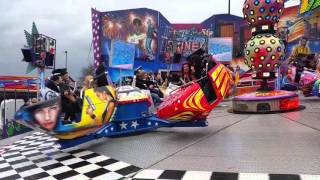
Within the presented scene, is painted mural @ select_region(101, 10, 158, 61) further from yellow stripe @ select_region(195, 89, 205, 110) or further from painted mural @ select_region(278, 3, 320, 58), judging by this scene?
yellow stripe @ select_region(195, 89, 205, 110)

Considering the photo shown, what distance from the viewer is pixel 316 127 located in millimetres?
5910

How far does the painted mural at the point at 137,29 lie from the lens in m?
27.2

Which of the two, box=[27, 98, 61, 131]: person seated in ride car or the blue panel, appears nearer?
box=[27, 98, 61, 131]: person seated in ride car

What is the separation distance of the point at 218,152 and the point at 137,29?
23.8m

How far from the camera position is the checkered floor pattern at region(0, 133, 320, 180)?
3.63 meters

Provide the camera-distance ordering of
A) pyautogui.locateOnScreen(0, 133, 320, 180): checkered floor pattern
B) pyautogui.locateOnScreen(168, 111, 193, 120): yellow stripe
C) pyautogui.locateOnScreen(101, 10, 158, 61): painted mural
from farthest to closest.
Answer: pyautogui.locateOnScreen(101, 10, 158, 61): painted mural, pyautogui.locateOnScreen(168, 111, 193, 120): yellow stripe, pyautogui.locateOnScreen(0, 133, 320, 180): checkered floor pattern

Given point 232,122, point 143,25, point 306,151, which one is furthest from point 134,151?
point 143,25

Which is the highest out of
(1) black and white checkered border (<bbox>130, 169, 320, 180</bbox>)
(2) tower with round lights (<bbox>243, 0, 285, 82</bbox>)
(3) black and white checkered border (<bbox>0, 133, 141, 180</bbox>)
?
(2) tower with round lights (<bbox>243, 0, 285, 82</bbox>)

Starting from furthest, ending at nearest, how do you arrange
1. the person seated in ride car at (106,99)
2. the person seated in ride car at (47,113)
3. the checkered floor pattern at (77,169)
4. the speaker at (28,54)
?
the speaker at (28,54) < the person seated in ride car at (106,99) < the person seated in ride car at (47,113) < the checkered floor pattern at (77,169)

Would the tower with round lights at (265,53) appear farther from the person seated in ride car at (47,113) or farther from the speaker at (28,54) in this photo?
the person seated in ride car at (47,113)

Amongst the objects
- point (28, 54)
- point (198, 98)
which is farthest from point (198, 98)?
point (28, 54)

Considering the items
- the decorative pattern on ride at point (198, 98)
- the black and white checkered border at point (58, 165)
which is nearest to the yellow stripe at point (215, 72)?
→ the decorative pattern on ride at point (198, 98)

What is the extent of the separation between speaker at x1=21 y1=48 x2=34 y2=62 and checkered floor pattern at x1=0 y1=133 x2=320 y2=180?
249 cm

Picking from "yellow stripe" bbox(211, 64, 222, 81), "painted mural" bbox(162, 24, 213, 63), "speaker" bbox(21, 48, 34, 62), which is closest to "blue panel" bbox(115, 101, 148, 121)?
"yellow stripe" bbox(211, 64, 222, 81)
